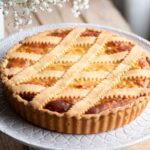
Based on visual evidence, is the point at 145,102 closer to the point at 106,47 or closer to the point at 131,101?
the point at 131,101

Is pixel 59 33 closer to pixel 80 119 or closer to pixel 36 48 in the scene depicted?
pixel 36 48

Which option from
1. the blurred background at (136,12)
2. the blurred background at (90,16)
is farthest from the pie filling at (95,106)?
the blurred background at (136,12)

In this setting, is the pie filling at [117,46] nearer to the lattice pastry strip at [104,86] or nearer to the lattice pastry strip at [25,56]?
the lattice pastry strip at [104,86]

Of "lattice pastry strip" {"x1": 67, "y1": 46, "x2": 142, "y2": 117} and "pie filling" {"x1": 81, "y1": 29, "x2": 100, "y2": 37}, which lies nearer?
"lattice pastry strip" {"x1": 67, "y1": 46, "x2": 142, "y2": 117}

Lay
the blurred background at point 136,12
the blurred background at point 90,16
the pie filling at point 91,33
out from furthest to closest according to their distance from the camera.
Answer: the blurred background at point 136,12 → the blurred background at point 90,16 → the pie filling at point 91,33

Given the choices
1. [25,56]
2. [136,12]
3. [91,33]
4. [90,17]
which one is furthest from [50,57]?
[136,12]

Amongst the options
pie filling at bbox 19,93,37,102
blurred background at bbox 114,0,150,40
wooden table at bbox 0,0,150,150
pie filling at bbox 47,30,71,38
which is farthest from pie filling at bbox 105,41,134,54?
blurred background at bbox 114,0,150,40

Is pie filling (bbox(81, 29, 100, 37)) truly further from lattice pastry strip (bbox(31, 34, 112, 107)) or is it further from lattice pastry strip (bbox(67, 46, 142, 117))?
lattice pastry strip (bbox(67, 46, 142, 117))

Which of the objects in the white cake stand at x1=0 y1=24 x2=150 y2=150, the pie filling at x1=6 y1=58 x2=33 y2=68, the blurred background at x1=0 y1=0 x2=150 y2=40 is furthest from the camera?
the blurred background at x1=0 y1=0 x2=150 y2=40
